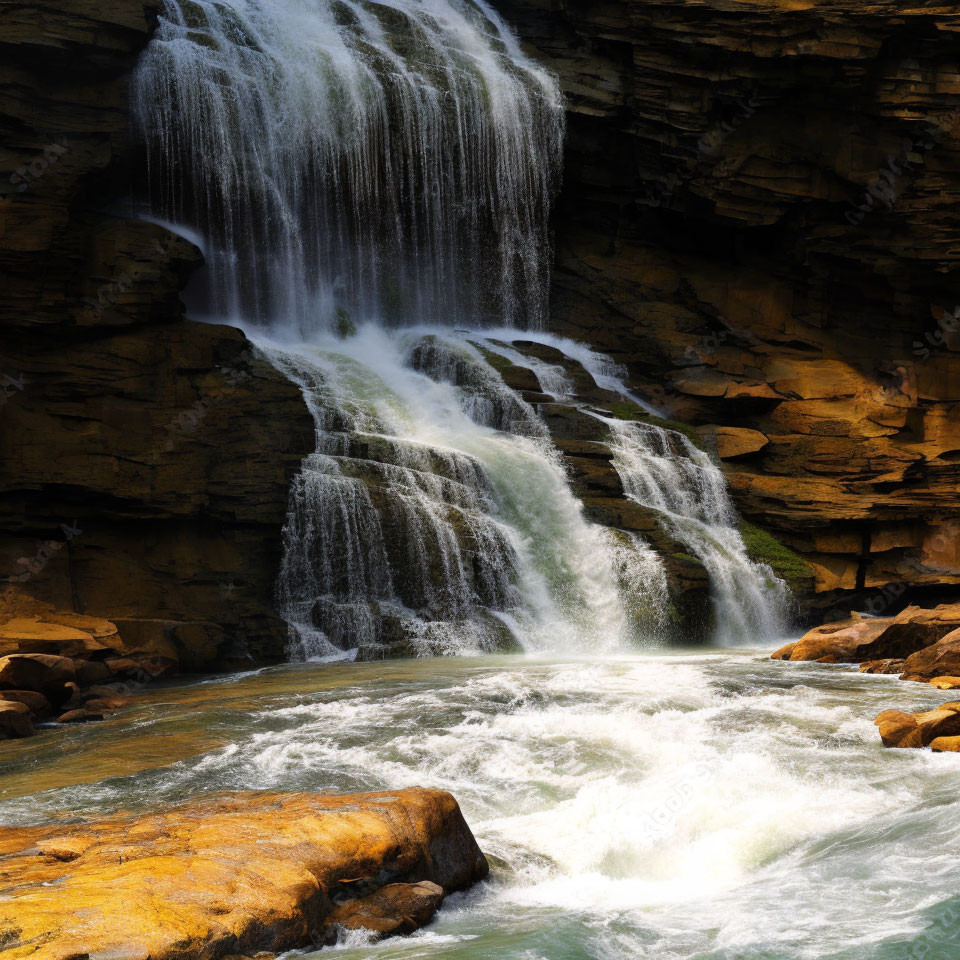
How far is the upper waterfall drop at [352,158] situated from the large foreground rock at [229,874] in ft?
68.0

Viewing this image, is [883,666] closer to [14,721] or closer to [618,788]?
[618,788]

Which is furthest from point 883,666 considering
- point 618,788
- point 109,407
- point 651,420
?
point 109,407

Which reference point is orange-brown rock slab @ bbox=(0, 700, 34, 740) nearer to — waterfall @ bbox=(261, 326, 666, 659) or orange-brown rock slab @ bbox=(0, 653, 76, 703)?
orange-brown rock slab @ bbox=(0, 653, 76, 703)

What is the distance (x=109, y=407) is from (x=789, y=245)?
1989 cm

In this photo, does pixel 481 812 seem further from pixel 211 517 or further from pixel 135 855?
pixel 211 517

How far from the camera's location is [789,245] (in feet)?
98.4

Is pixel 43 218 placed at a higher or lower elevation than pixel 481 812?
higher

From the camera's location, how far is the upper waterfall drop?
82.8 feet

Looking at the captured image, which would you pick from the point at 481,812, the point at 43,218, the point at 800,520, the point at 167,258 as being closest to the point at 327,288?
the point at 167,258

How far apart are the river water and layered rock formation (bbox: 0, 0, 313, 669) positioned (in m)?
5.13

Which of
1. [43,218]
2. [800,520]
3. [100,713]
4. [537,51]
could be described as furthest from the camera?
[537,51]

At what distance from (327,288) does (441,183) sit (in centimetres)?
433

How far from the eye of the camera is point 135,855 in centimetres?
607

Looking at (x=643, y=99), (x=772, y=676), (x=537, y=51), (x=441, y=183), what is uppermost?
(x=537, y=51)
